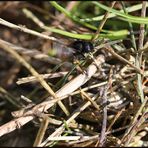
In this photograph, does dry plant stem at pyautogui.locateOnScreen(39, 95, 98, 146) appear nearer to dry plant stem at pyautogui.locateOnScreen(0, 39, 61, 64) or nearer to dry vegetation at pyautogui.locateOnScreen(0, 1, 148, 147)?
dry vegetation at pyautogui.locateOnScreen(0, 1, 148, 147)

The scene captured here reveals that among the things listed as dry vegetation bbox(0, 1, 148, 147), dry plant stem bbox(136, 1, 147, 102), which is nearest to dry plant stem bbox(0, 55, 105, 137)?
dry vegetation bbox(0, 1, 148, 147)

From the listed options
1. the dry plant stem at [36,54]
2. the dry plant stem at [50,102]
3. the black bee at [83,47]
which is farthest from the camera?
the dry plant stem at [36,54]

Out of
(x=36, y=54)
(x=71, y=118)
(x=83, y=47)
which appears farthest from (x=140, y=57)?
(x=36, y=54)

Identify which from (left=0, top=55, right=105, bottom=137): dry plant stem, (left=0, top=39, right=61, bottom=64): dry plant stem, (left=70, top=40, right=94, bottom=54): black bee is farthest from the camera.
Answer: (left=0, top=39, right=61, bottom=64): dry plant stem

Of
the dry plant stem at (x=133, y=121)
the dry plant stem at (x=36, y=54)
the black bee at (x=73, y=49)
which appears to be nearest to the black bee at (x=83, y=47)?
the black bee at (x=73, y=49)

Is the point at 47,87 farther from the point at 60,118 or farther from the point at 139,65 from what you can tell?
the point at 139,65

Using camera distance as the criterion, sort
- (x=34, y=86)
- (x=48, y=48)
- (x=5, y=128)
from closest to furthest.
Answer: (x=5, y=128) → (x=34, y=86) → (x=48, y=48)

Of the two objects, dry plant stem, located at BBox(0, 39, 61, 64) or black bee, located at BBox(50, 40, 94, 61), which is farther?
dry plant stem, located at BBox(0, 39, 61, 64)

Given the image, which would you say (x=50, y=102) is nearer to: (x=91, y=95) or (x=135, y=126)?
(x=91, y=95)

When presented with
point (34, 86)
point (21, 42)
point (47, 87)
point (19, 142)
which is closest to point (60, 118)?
point (47, 87)

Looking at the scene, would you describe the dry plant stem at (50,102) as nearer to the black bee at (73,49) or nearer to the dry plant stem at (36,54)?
the black bee at (73,49)

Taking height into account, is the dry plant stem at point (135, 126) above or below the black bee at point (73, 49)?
below
